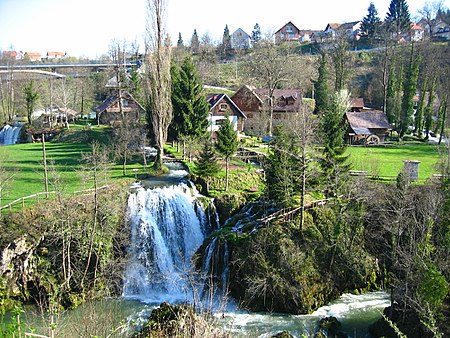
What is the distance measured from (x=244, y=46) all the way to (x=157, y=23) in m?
74.3

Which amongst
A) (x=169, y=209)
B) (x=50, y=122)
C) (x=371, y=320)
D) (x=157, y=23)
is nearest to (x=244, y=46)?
(x=50, y=122)

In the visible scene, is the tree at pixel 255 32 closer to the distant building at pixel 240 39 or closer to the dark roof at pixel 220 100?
the distant building at pixel 240 39

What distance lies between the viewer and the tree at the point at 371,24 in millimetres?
91625

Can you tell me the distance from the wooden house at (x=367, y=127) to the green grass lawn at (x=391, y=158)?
2574 mm

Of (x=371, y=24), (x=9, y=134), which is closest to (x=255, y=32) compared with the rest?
(x=371, y=24)

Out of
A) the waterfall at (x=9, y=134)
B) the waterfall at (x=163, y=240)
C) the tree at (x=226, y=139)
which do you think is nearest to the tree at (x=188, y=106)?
the tree at (x=226, y=139)

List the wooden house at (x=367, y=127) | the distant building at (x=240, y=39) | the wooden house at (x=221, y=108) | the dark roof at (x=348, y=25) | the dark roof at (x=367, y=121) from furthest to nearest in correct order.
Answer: the distant building at (x=240, y=39) < the dark roof at (x=348, y=25) < the dark roof at (x=367, y=121) < the wooden house at (x=367, y=127) < the wooden house at (x=221, y=108)

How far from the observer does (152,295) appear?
2592cm

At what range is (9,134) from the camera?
5934 centimetres

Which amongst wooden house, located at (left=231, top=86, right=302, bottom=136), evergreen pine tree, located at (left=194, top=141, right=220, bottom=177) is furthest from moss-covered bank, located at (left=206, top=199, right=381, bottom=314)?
wooden house, located at (left=231, top=86, right=302, bottom=136)

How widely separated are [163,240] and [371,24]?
8274 cm

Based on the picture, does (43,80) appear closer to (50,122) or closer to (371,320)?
(50,122)

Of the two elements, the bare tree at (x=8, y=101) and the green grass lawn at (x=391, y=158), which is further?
the bare tree at (x=8, y=101)

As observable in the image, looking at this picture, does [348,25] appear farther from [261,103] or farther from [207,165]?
[207,165]
